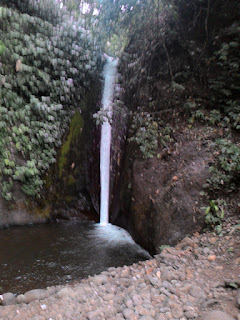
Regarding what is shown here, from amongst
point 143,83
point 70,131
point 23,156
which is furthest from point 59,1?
point 23,156

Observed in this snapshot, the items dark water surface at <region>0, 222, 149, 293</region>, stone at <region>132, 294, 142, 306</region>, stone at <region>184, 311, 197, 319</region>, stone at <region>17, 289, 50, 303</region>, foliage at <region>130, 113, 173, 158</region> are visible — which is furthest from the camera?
foliage at <region>130, 113, 173, 158</region>

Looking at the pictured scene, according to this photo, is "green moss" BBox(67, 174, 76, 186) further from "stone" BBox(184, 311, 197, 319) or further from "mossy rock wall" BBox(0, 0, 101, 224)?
"stone" BBox(184, 311, 197, 319)

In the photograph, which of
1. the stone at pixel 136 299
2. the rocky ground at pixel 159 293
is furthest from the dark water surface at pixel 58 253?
the stone at pixel 136 299

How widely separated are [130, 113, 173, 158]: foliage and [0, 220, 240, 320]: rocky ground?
2240 mm

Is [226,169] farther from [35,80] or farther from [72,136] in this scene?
[35,80]

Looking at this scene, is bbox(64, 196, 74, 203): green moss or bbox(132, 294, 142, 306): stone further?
bbox(64, 196, 74, 203): green moss

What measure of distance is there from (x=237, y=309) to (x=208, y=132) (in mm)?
3146

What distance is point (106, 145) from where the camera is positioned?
6547 millimetres

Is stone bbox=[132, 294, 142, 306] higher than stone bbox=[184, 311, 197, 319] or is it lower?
lower

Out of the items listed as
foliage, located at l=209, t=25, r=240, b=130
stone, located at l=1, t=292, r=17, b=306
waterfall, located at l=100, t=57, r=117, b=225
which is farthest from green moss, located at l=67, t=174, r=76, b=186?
foliage, located at l=209, t=25, r=240, b=130

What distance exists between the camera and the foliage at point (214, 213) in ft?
10.9

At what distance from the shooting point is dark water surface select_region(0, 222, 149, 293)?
347cm

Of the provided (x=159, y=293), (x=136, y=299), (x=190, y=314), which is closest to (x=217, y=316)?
(x=190, y=314)

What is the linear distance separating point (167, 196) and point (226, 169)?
1.09 metres
